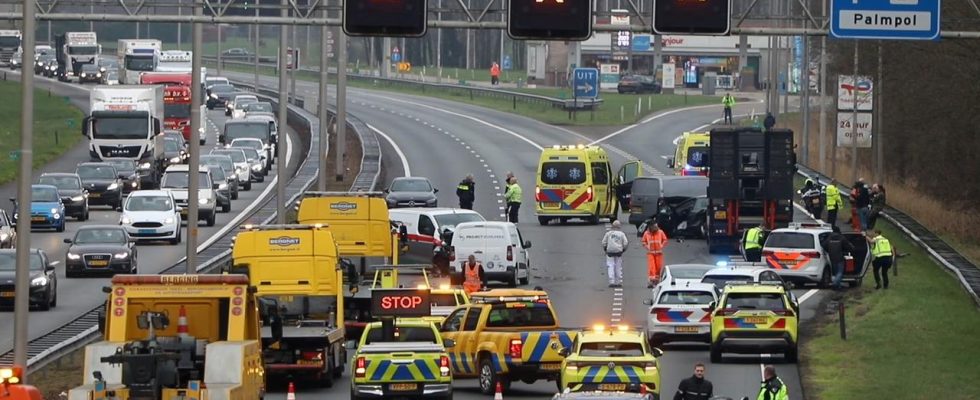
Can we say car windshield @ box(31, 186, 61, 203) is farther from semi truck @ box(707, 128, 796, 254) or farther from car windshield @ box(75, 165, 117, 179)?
semi truck @ box(707, 128, 796, 254)

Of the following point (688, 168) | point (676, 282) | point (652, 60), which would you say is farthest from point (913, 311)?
point (652, 60)

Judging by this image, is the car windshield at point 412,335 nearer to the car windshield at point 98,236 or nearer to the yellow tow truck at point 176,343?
the yellow tow truck at point 176,343

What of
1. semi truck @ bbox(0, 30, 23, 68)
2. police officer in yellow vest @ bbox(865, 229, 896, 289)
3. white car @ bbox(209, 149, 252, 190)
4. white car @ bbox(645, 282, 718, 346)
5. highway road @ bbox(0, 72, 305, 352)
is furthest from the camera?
semi truck @ bbox(0, 30, 23, 68)

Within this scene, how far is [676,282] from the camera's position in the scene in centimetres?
3944

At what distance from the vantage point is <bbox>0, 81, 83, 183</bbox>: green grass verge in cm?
8519

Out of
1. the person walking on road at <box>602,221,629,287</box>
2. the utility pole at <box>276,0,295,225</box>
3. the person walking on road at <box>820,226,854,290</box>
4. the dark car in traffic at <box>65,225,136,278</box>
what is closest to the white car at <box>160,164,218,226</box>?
the utility pole at <box>276,0,295,225</box>

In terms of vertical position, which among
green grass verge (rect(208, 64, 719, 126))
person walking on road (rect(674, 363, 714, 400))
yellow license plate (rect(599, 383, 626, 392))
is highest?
green grass verge (rect(208, 64, 719, 126))

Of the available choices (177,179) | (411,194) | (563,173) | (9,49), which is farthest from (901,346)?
(9,49)

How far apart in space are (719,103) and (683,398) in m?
100

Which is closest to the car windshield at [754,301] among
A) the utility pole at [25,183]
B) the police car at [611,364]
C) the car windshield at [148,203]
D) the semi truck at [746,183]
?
the police car at [611,364]

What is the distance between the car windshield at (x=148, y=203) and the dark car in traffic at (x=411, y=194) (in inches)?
283

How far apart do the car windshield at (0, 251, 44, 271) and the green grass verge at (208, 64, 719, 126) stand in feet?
212

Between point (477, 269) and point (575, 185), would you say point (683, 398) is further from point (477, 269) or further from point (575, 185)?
point (575, 185)

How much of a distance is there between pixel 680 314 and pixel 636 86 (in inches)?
3825
